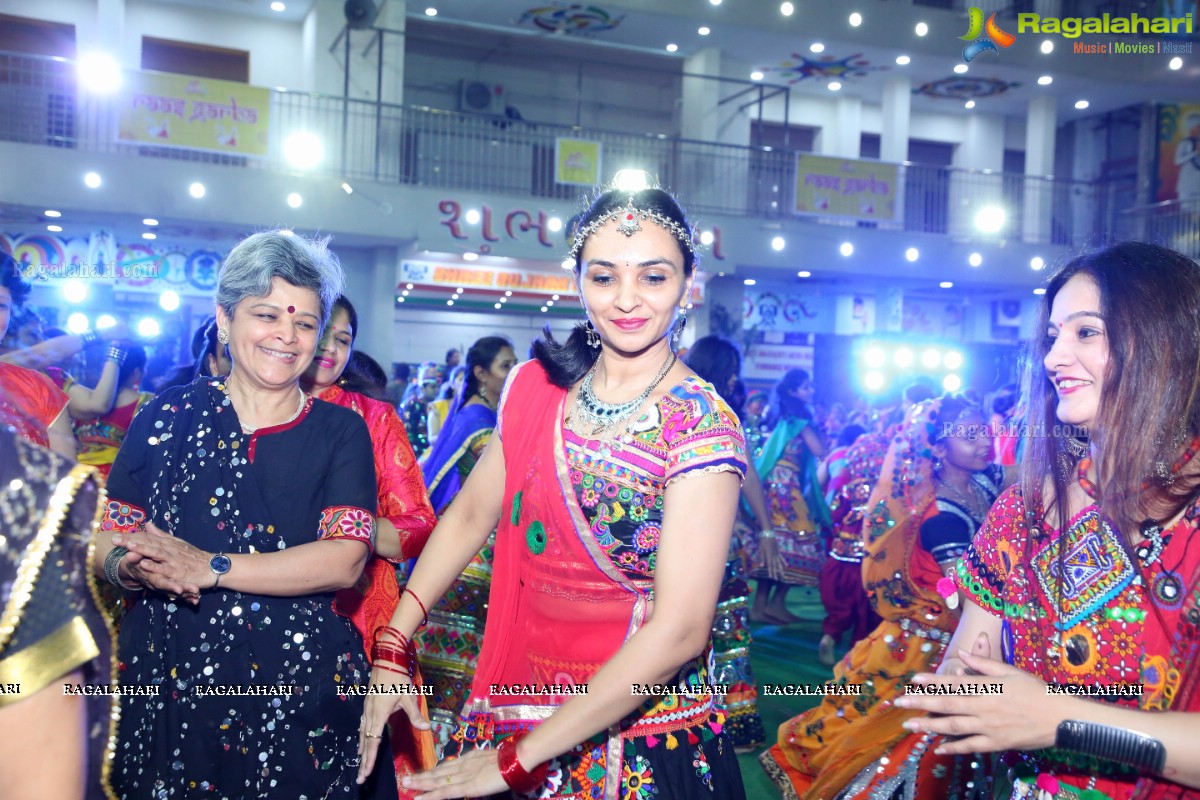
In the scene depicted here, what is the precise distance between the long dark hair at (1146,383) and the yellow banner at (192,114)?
30.5 ft

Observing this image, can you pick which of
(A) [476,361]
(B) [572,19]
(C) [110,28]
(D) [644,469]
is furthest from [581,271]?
(C) [110,28]

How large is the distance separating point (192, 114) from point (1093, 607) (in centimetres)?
968

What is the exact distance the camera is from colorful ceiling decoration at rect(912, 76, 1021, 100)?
13.7m

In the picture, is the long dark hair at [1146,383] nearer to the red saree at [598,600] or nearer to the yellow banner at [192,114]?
the red saree at [598,600]

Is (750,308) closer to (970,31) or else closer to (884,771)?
(970,31)

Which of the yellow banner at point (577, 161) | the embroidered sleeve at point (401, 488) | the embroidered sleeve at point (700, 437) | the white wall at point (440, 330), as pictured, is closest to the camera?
the embroidered sleeve at point (700, 437)

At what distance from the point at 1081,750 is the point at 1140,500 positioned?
378 mm

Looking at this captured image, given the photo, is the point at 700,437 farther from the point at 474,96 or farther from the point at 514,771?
the point at 474,96

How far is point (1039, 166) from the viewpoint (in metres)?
14.0

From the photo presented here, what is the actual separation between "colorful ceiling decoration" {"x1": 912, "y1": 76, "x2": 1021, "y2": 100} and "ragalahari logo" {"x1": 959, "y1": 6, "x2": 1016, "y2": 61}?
31.5 inches

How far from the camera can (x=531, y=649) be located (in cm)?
164

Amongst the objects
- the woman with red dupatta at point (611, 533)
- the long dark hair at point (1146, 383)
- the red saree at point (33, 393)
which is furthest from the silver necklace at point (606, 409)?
the red saree at point (33, 393)

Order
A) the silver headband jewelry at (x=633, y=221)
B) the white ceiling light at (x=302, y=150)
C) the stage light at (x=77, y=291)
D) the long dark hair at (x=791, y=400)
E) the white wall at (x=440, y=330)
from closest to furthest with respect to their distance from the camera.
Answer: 1. the silver headband jewelry at (x=633, y=221)
2. the long dark hair at (x=791, y=400)
3. the stage light at (x=77, y=291)
4. the white ceiling light at (x=302, y=150)
5. the white wall at (x=440, y=330)

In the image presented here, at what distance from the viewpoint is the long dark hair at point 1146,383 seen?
4.50 ft
